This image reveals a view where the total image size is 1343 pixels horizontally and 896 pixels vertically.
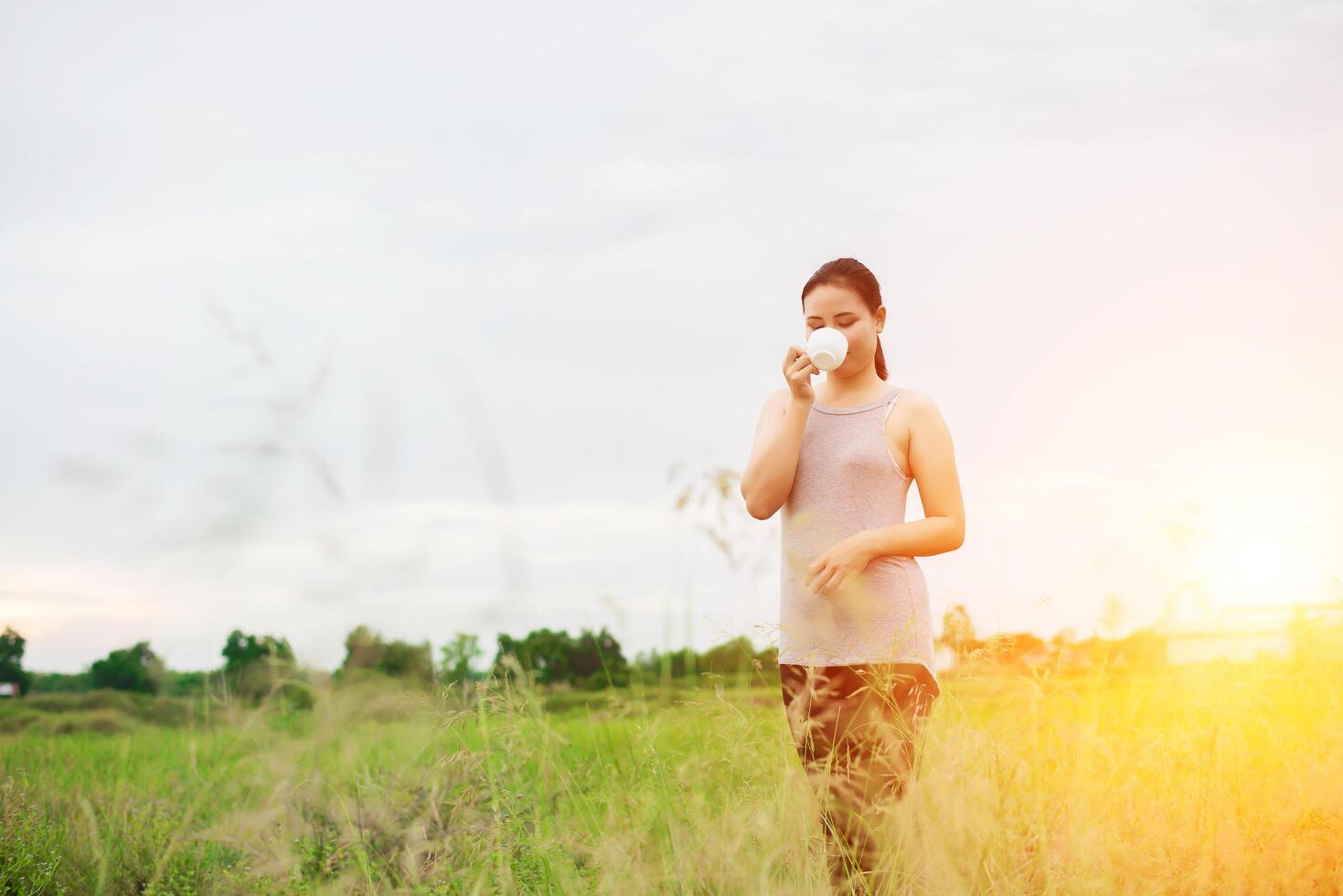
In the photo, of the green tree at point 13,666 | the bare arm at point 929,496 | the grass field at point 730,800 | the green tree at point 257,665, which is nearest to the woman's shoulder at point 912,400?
the bare arm at point 929,496

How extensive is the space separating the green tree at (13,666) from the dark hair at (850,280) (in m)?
4.44

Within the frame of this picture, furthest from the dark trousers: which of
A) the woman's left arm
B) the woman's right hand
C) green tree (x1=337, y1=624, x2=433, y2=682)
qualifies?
green tree (x1=337, y1=624, x2=433, y2=682)

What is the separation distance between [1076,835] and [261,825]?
244 centimetres

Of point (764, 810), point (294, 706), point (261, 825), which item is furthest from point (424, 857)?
point (764, 810)

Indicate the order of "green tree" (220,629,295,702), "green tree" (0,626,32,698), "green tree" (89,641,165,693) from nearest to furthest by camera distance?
1. "green tree" (220,629,295,702)
2. "green tree" (89,641,165,693)
3. "green tree" (0,626,32,698)

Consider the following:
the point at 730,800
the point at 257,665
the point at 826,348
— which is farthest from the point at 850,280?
the point at 257,665

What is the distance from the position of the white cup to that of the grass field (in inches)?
34.9

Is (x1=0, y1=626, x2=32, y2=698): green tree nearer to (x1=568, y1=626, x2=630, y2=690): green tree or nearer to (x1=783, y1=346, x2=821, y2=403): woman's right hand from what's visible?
(x1=568, y1=626, x2=630, y2=690): green tree

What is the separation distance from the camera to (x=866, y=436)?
2.73 metres

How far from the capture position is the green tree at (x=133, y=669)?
2.77 meters

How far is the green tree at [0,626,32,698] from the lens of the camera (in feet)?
17.9

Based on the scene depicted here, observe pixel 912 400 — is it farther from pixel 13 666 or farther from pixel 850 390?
pixel 13 666

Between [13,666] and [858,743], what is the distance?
5315 mm

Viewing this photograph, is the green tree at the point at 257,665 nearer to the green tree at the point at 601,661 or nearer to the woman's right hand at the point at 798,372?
the green tree at the point at 601,661
